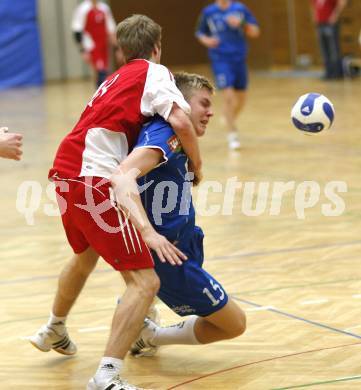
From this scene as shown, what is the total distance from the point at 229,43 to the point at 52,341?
8.81m

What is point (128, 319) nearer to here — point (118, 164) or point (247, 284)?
point (118, 164)

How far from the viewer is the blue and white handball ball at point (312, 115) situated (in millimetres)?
6078

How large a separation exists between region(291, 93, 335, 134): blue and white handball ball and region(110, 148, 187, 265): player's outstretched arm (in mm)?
2039

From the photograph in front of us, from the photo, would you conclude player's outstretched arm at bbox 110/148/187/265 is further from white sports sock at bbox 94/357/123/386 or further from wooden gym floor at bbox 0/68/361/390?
wooden gym floor at bbox 0/68/361/390

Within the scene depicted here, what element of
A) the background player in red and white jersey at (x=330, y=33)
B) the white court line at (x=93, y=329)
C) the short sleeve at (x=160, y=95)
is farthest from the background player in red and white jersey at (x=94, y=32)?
the short sleeve at (x=160, y=95)

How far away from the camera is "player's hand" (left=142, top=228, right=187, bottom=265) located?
4.15m

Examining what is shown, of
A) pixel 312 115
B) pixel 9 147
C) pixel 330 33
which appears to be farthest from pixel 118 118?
pixel 330 33

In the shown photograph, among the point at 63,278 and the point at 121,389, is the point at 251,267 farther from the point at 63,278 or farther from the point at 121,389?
the point at 121,389

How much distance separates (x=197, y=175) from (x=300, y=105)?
160cm

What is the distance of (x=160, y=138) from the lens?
438 cm

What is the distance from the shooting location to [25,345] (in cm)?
539

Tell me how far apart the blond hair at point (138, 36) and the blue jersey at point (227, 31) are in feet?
28.7

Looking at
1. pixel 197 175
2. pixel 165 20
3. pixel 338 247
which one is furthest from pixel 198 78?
pixel 165 20

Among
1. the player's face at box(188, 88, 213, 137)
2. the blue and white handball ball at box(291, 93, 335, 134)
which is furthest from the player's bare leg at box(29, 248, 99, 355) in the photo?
the blue and white handball ball at box(291, 93, 335, 134)
